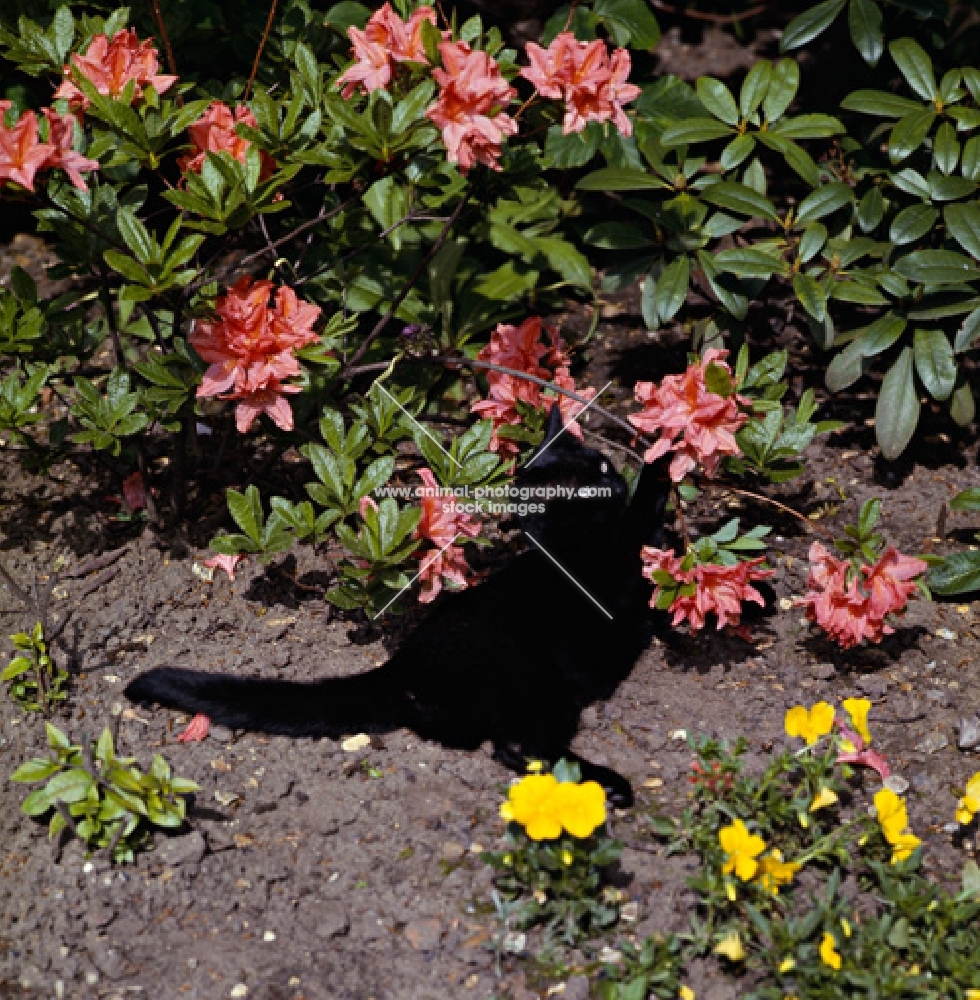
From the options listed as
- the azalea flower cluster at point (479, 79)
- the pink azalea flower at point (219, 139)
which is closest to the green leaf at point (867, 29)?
the azalea flower cluster at point (479, 79)

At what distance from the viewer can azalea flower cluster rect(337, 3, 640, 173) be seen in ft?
6.84

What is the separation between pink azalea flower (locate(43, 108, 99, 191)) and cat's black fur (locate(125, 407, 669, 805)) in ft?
2.80

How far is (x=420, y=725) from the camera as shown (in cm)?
232

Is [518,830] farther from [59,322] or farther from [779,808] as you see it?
[59,322]

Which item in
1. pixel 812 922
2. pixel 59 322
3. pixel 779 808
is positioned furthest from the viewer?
pixel 59 322

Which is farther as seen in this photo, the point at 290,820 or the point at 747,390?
the point at 747,390

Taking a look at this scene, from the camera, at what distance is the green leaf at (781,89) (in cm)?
281

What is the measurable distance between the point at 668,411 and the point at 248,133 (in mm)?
866

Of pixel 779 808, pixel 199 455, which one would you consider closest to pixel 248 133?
pixel 199 455

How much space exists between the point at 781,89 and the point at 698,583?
46.3 inches

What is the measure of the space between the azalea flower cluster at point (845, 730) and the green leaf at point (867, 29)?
1.48 meters

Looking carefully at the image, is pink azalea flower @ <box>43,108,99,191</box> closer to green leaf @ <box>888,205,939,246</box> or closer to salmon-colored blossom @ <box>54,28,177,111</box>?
salmon-colored blossom @ <box>54,28,177,111</box>

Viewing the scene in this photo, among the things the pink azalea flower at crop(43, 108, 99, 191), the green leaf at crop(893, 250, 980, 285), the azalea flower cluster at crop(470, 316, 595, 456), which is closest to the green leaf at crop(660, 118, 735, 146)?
the green leaf at crop(893, 250, 980, 285)

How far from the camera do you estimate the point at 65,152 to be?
82.6 inches
